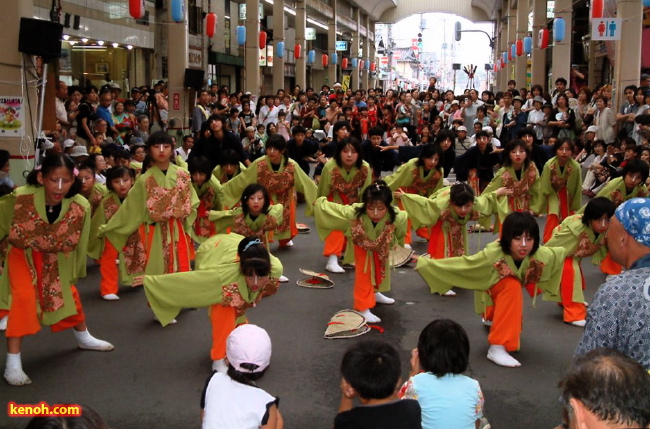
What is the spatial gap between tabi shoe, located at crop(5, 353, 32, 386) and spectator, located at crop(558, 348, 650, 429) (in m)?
4.04

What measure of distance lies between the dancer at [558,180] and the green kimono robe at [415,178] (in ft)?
4.28

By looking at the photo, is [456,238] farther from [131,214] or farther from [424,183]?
[131,214]

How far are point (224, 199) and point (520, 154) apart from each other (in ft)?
Answer: 11.2

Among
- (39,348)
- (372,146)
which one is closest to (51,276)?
(39,348)

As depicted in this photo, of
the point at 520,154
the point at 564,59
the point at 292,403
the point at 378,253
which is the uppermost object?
the point at 564,59

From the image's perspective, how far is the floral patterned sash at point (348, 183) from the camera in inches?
350

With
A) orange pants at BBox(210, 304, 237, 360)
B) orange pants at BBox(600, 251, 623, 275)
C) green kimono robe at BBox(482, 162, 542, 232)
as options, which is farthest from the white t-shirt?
green kimono robe at BBox(482, 162, 542, 232)

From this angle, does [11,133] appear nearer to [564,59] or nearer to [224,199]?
[224,199]

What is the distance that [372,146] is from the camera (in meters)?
11.2

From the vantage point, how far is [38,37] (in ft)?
33.5

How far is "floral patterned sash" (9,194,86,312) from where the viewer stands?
533 centimetres

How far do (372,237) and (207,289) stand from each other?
1982mm

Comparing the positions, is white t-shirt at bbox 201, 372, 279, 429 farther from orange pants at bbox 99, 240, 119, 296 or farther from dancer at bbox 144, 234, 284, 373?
orange pants at bbox 99, 240, 119, 296

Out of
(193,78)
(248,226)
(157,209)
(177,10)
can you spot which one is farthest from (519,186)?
(177,10)
